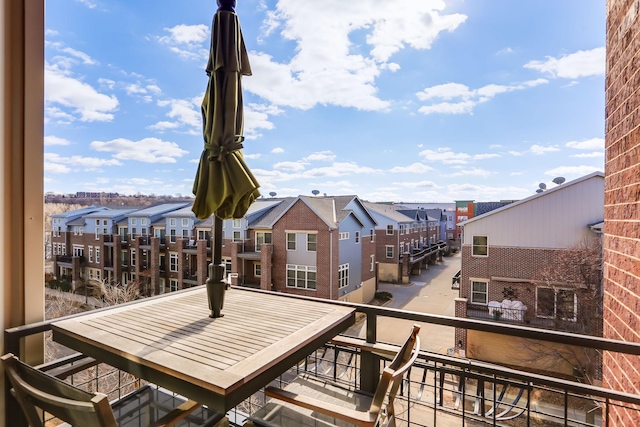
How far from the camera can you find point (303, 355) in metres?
1.25

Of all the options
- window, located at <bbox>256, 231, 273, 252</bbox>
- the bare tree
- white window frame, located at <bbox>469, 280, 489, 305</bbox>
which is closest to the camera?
the bare tree

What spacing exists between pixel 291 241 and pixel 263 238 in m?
1.54

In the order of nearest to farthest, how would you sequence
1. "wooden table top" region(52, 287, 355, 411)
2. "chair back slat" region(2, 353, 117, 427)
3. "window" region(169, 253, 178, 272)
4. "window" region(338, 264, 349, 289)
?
"chair back slat" region(2, 353, 117, 427), "wooden table top" region(52, 287, 355, 411), "window" region(338, 264, 349, 289), "window" region(169, 253, 178, 272)

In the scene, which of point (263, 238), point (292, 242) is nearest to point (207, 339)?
point (292, 242)

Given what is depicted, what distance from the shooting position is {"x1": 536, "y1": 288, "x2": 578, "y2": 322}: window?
8406mm

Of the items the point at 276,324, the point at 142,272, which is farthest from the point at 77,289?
the point at 276,324

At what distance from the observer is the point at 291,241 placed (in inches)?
496

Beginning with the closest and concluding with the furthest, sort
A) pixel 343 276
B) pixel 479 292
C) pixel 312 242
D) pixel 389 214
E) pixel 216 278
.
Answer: pixel 216 278 < pixel 479 292 < pixel 312 242 < pixel 343 276 < pixel 389 214

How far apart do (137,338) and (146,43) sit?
6075 mm

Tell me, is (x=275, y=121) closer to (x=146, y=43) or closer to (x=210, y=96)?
(x=146, y=43)

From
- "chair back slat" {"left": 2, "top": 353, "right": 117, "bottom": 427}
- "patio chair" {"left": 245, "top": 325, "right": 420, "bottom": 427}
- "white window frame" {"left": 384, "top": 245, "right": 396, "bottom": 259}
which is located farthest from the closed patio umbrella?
"white window frame" {"left": 384, "top": 245, "right": 396, "bottom": 259}

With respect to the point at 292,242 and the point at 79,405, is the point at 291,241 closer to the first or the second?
the point at 292,242

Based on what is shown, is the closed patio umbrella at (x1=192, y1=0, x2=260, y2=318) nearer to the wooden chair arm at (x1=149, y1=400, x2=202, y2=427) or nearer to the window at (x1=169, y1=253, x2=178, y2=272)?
the wooden chair arm at (x1=149, y1=400, x2=202, y2=427)

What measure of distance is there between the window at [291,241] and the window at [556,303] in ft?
28.5
